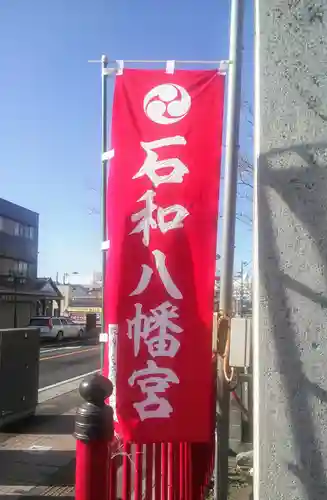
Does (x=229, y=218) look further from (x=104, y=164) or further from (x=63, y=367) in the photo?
(x=63, y=367)

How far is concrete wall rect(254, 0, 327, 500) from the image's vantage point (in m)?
2.65

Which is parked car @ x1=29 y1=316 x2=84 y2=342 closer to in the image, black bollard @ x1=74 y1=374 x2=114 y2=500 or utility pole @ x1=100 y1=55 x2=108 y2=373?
utility pole @ x1=100 y1=55 x2=108 y2=373

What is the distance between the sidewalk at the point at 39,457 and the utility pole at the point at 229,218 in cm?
175

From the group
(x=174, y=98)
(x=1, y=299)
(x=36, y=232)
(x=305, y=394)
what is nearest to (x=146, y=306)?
(x=305, y=394)

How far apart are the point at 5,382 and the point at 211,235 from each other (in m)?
5.39

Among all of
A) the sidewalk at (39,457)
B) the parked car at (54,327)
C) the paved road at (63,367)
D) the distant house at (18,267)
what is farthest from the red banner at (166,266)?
the distant house at (18,267)

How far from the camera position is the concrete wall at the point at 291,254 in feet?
8.71

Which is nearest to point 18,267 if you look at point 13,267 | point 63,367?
point 13,267

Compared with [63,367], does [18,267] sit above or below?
above

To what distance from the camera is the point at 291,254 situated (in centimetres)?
275

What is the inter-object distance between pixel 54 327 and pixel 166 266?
2934cm

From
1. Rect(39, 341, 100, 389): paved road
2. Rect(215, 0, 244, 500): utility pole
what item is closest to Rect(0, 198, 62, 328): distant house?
Rect(39, 341, 100, 389): paved road

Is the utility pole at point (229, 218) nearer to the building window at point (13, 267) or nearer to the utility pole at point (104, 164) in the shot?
the utility pole at point (104, 164)

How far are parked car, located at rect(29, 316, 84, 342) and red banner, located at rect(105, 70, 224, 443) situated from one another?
2774 cm
